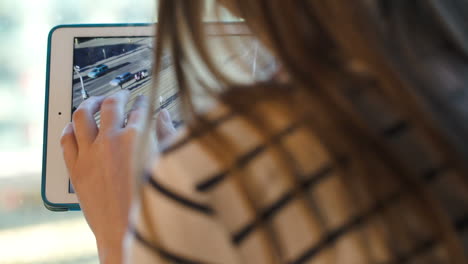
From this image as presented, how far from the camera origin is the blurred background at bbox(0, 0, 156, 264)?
0.63 m

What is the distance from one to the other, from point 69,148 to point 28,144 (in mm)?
250

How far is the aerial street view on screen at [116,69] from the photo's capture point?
514 mm

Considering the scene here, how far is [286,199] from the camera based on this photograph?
20cm

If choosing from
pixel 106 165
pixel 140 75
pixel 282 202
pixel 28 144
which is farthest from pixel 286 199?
pixel 28 144

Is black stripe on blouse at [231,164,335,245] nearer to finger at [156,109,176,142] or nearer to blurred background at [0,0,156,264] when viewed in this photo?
finger at [156,109,176,142]

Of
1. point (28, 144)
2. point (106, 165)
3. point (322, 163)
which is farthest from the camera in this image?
point (28, 144)

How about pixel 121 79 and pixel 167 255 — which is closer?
pixel 167 255

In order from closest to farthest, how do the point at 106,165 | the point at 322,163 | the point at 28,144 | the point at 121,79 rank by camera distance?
the point at 322,163
the point at 106,165
the point at 121,79
the point at 28,144

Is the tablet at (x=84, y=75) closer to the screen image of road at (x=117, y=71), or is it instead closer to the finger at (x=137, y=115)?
the screen image of road at (x=117, y=71)

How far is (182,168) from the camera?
20cm

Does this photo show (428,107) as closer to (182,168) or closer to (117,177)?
(182,168)

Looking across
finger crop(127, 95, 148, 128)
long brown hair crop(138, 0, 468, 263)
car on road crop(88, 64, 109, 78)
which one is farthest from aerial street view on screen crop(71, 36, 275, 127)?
long brown hair crop(138, 0, 468, 263)

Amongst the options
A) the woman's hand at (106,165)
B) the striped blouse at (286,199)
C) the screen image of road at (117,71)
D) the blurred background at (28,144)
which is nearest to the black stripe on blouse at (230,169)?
the striped blouse at (286,199)

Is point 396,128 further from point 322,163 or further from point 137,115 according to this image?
point 137,115
